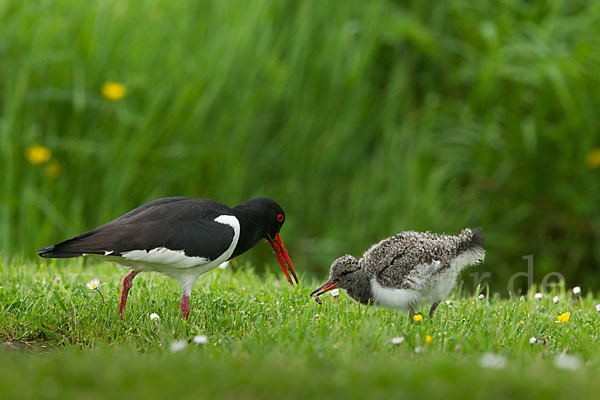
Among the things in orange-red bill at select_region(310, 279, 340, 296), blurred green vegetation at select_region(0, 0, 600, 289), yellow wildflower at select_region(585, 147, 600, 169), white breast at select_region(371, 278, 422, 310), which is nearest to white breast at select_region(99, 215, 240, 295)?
orange-red bill at select_region(310, 279, 340, 296)

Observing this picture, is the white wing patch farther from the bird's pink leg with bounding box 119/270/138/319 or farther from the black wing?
the bird's pink leg with bounding box 119/270/138/319

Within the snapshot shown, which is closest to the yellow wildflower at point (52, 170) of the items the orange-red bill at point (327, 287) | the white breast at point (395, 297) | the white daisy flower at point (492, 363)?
the orange-red bill at point (327, 287)

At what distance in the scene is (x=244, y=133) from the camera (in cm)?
917

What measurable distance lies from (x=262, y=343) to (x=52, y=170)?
16.0 feet

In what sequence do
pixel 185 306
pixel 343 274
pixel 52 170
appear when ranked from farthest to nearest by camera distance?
pixel 52 170 < pixel 343 274 < pixel 185 306

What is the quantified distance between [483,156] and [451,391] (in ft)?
20.7

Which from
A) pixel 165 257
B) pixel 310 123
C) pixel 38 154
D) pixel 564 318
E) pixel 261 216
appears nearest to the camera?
pixel 165 257

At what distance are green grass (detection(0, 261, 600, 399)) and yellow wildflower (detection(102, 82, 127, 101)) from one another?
222cm

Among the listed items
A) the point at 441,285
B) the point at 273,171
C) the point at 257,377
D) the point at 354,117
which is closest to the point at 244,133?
the point at 273,171

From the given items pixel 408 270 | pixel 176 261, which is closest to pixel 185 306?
pixel 176 261

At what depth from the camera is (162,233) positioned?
544cm

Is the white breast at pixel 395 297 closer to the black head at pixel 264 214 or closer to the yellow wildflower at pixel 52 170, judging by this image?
the black head at pixel 264 214

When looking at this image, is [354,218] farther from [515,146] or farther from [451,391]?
[451,391]

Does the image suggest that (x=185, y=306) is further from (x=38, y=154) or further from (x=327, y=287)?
(x=38, y=154)
